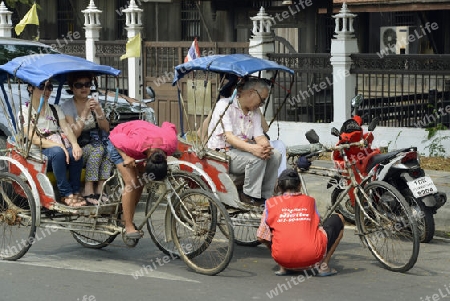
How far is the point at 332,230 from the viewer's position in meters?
8.20

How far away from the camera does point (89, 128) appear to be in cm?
934

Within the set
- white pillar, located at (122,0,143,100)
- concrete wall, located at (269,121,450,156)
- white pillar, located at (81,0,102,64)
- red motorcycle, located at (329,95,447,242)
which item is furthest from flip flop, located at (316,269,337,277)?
white pillar, located at (81,0,102,64)

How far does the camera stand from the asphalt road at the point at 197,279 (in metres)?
7.63

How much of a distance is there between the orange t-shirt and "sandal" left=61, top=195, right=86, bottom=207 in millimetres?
1806

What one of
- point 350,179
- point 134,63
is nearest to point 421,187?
point 350,179

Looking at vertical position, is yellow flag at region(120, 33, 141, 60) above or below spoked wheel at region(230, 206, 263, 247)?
above

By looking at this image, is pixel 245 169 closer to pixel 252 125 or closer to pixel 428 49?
pixel 252 125

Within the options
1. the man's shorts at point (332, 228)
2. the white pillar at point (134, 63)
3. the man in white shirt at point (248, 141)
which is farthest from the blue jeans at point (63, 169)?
the white pillar at point (134, 63)

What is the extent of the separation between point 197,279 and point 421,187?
252 centimetres

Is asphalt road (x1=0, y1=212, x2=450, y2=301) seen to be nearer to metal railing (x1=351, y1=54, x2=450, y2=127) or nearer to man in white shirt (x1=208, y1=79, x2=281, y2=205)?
man in white shirt (x1=208, y1=79, x2=281, y2=205)

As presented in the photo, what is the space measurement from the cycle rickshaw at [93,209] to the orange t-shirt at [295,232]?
384mm

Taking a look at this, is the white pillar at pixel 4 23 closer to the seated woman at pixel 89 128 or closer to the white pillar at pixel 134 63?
the white pillar at pixel 134 63

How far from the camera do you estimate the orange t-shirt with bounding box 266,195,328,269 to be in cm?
789

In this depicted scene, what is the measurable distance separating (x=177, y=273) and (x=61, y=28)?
66.6 feet
